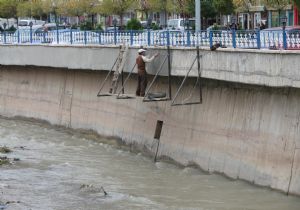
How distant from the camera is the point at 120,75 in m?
24.1

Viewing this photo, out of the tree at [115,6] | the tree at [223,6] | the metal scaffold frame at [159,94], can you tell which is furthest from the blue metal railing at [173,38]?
the tree at [115,6]

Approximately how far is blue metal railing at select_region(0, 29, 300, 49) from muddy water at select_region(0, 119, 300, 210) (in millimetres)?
3236

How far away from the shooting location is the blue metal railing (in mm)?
17391

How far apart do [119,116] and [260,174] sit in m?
8.36

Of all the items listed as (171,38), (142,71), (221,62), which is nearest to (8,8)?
(142,71)

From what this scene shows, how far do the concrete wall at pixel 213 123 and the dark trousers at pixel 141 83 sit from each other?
0.75 metres

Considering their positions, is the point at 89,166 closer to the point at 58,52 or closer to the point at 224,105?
the point at 224,105

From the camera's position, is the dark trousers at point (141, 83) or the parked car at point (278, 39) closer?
the parked car at point (278, 39)

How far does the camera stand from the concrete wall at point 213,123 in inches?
659

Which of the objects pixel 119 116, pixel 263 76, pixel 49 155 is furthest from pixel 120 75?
pixel 263 76

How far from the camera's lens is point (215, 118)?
19.5m

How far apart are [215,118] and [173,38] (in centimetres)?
314

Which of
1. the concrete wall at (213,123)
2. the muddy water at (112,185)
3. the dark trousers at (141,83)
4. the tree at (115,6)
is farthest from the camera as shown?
the tree at (115,6)

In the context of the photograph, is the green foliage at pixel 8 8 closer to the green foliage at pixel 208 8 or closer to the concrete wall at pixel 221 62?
the green foliage at pixel 208 8
